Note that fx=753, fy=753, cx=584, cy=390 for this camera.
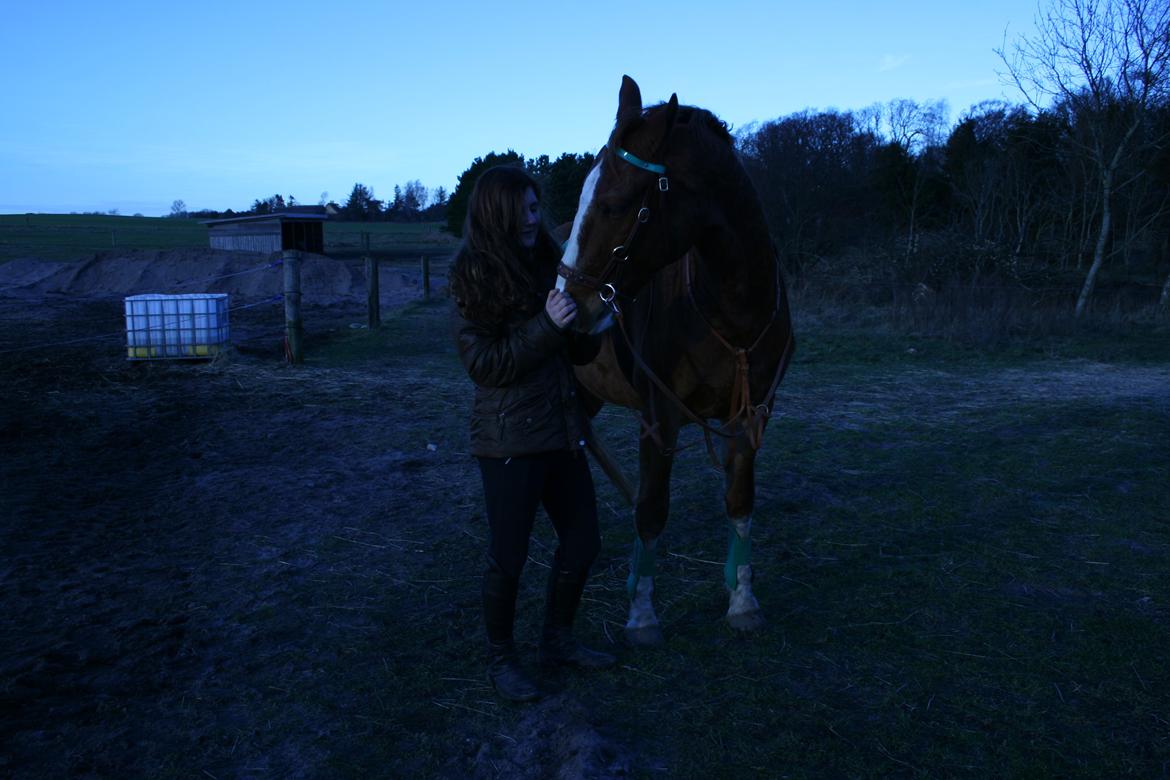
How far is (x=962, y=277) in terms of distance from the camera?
14.6 meters

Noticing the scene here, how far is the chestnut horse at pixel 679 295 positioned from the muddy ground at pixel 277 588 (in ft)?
1.76

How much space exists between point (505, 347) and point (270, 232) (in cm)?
2568

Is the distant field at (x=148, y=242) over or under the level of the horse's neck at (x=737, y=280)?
over

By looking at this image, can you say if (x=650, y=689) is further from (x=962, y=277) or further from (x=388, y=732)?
(x=962, y=277)

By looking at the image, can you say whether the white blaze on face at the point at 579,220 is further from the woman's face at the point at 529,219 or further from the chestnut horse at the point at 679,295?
the woman's face at the point at 529,219

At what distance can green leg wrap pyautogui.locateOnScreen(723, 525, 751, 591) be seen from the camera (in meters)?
3.22

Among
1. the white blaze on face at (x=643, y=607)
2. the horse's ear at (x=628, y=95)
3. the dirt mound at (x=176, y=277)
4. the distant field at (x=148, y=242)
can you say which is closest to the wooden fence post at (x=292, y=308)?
the white blaze on face at (x=643, y=607)

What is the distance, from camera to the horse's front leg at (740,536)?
124 inches

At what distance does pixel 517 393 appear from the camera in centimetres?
245

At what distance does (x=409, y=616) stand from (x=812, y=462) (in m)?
3.31

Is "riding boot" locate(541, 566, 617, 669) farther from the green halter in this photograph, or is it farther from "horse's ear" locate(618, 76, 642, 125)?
"horse's ear" locate(618, 76, 642, 125)

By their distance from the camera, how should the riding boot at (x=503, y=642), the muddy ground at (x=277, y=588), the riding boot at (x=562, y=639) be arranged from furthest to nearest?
the riding boot at (x=562, y=639) < the riding boot at (x=503, y=642) < the muddy ground at (x=277, y=588)

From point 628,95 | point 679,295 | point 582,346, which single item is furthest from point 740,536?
point 628,95

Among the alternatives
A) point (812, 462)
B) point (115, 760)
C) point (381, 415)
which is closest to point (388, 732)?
point (115, 760)
